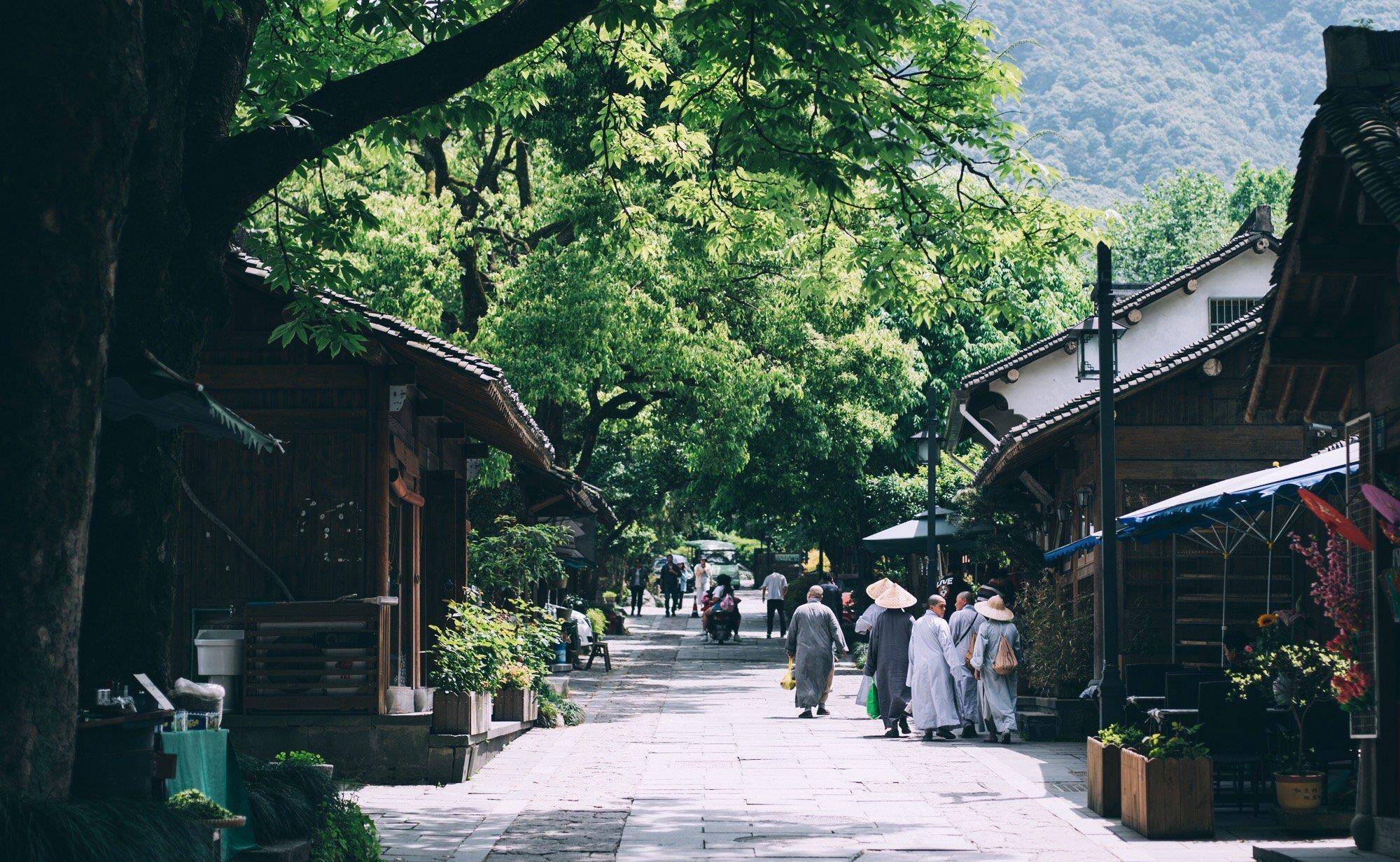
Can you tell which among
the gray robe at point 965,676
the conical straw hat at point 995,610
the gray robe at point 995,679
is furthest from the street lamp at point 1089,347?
the gray robe at point 965,676

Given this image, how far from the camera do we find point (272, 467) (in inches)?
589

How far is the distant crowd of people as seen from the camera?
18.3 m

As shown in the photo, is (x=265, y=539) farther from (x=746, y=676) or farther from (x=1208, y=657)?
(x=746, y=676)

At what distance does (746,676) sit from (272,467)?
1687cm

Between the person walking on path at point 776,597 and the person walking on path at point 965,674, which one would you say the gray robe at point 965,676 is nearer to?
the person walking on path at point 965,674

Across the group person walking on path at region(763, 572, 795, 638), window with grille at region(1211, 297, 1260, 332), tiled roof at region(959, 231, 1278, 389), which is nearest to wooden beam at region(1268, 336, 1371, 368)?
tiled roof at region(959, 231, 1278, 389)

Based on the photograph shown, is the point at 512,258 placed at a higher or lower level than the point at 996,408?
higher

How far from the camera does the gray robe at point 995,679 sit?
18172 millimetres

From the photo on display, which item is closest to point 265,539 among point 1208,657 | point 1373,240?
point 1373,240

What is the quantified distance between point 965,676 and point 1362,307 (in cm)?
883

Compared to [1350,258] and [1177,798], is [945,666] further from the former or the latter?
[1350,258]

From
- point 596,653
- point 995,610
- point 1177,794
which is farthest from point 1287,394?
point 596,653

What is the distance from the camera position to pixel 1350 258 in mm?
10352

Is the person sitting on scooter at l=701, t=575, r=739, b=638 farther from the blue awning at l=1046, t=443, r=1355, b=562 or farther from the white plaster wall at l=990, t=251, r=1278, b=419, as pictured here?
the blue awning at l=1046, t=443, r=1355, b=562
